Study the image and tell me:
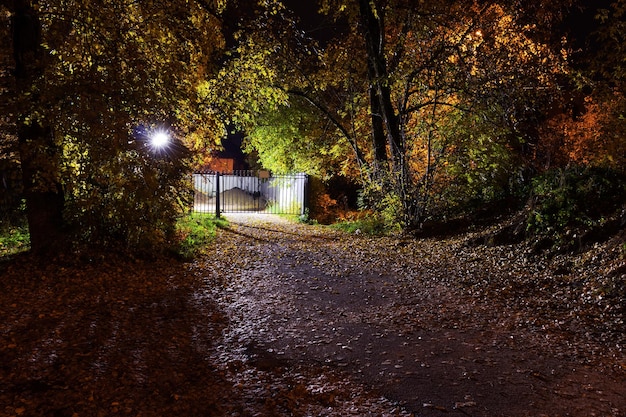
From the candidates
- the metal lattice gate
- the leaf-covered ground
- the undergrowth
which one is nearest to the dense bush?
the leaf-covered ground

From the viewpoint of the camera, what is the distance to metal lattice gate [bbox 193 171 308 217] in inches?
850

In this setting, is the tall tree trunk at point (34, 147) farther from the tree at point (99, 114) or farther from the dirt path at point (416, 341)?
the dirt path at point (416, 341)

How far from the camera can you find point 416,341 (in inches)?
227

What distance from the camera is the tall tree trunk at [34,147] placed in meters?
7.95

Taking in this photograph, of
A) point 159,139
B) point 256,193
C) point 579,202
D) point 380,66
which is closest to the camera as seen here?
point 159,139

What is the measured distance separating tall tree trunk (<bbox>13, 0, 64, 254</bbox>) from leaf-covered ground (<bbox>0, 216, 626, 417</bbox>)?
0.84 metres

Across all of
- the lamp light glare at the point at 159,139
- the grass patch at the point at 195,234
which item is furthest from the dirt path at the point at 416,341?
the lamp light glare at the point at 159,139

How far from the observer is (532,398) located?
4.21 meters

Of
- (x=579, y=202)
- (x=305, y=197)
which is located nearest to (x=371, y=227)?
(x=305, y=197)

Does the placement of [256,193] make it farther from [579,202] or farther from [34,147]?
[579,202]

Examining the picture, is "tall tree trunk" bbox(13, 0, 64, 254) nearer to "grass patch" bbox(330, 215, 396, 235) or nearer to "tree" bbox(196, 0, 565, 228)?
"tree" bbox(196, 0, 565, 228)

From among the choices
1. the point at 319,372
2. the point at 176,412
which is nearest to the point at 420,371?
the point at 319,372

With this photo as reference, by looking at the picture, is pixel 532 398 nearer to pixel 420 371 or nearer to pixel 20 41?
pixel 420 371

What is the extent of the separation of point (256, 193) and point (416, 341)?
20.5m
